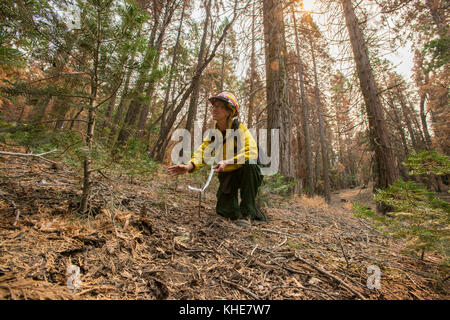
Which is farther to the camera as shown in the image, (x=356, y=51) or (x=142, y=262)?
(x=356, y=51)

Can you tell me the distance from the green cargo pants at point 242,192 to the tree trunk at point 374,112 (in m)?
3.54

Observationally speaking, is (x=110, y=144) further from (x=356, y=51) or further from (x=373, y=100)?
(x=356, y=51)

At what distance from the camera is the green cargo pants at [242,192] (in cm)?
288

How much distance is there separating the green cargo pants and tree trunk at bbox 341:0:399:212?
3.54m

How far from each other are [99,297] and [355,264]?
78.2 inches

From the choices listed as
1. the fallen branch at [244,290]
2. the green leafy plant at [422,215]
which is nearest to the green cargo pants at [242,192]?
the green leafy plant at [422,215]

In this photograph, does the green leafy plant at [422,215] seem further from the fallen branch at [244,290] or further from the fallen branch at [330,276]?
the fallen branch at [244,290]

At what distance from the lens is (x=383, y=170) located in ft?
15.1

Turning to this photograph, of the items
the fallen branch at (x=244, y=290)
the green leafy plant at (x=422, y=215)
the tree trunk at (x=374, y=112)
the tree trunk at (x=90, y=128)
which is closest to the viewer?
the fallen branch at (x=244, y=290)

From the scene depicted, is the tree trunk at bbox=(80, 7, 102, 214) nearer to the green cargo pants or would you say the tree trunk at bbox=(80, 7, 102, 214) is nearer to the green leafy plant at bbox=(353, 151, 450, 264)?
the green cargo pants

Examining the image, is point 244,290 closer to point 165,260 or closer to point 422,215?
point 165,260

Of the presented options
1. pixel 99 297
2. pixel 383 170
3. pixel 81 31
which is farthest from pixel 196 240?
pixel 383 170

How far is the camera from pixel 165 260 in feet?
5.09

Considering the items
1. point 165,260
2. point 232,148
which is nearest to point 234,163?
point 232,148
